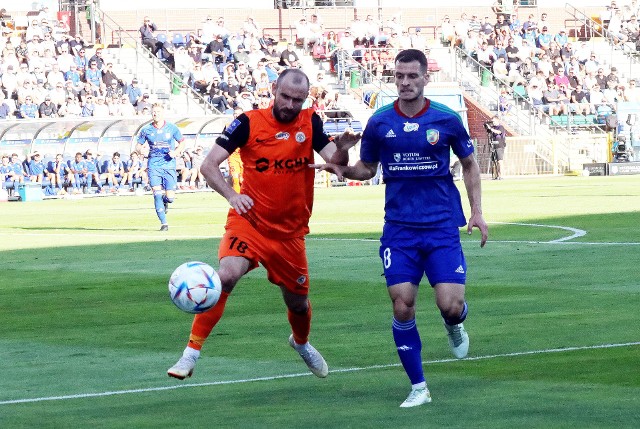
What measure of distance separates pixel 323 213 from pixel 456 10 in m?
38.0

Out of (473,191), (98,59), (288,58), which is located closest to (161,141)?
(473,191)

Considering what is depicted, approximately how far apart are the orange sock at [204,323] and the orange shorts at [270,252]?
0.35m

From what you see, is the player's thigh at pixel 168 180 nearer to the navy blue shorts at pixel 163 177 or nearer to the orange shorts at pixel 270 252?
the navy blue shorts at pixel 163 177

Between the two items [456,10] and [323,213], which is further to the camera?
[456,10]

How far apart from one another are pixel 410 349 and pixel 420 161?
4.14 feet

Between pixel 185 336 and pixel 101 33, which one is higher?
pixel 101 33

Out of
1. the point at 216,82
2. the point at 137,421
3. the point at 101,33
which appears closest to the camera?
the point at 137,421

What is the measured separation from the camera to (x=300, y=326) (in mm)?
9648

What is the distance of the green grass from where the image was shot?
8.02 metres

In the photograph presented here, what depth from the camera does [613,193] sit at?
35.4 metres

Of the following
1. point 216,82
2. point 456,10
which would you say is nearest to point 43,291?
point 216,82

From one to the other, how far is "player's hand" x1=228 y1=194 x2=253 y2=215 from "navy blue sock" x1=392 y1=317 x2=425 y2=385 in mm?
1348

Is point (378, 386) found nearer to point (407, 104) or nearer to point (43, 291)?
point (407, 104)

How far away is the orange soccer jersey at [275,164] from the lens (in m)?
9.52
